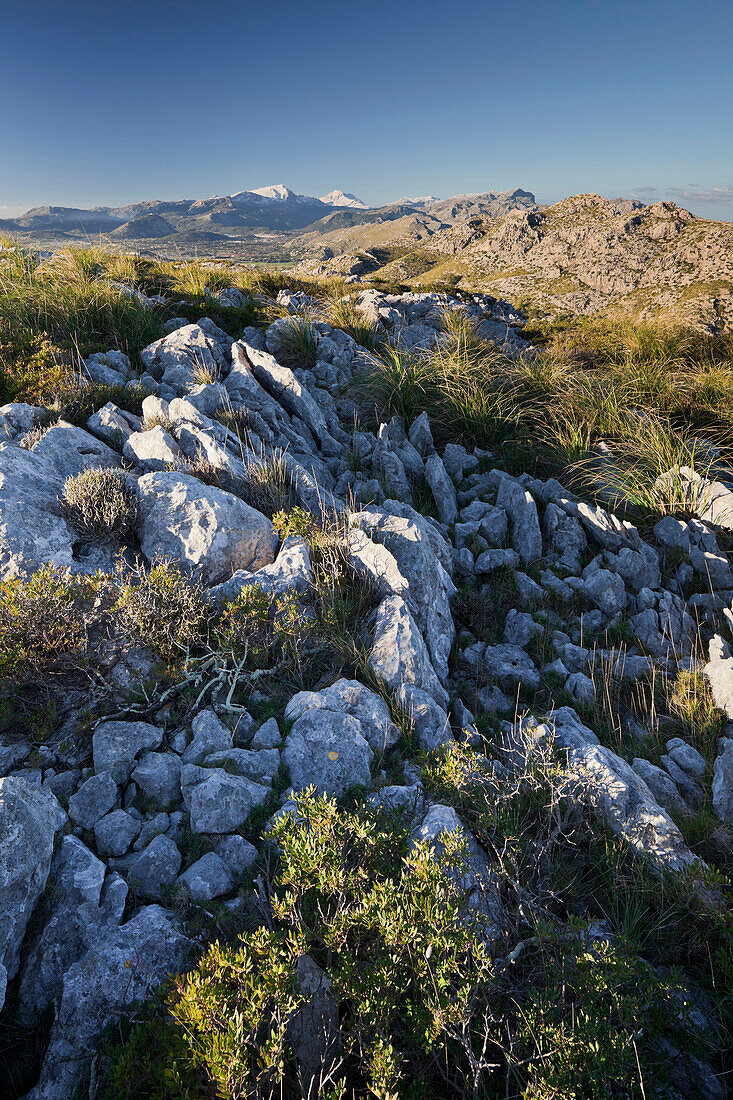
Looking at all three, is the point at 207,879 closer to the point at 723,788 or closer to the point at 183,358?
the point at 723,788

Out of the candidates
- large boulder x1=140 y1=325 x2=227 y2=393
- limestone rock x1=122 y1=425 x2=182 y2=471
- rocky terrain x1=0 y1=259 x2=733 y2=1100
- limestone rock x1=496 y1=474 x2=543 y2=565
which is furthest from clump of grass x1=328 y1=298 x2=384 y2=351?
limestone rock x1=122 y1=425 x2=182 y2=471

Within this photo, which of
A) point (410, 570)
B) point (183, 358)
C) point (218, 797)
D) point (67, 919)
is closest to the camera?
point (67, 919)

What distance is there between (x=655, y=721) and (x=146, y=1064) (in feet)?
16.7

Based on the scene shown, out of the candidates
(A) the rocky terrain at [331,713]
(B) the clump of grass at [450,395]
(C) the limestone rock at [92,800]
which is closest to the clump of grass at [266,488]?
(A) the rocky terrain at [331,713]

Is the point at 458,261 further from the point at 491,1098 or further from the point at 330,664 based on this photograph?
the point at 491,1098

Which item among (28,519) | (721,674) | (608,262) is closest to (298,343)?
(28,519)

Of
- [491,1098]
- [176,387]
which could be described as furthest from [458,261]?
[491,1098]

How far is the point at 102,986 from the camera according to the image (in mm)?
2555

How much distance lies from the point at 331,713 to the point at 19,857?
2.28 metres

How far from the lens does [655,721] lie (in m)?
5.19

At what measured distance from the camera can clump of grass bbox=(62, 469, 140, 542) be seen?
18.3 ft

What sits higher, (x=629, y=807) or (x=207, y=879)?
(x=207, y=879)

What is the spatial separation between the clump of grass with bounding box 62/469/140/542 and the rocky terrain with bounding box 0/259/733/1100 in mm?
29

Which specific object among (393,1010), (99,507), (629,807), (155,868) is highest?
(99,507)
